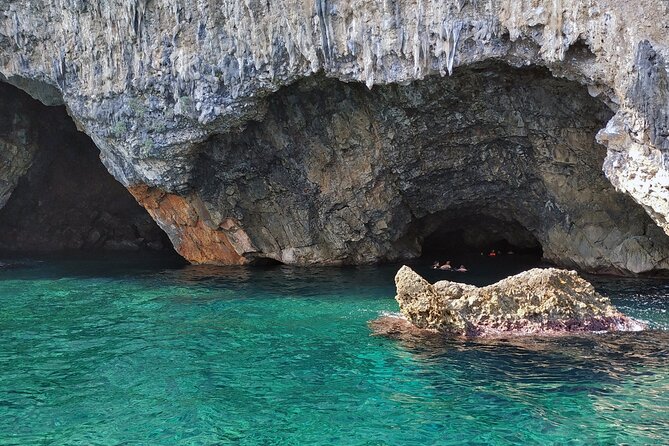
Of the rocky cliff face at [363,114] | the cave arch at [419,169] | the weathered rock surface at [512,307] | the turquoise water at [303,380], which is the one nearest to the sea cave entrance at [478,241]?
the rocky cliff face at [363,114]

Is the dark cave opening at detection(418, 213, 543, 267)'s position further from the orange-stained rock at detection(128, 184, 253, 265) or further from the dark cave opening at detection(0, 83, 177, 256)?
the dark cave opening at detection(0, 83, 177, 256)

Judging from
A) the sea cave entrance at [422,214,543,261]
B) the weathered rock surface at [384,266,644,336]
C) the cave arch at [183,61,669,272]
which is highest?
the cave arch at [183,61,669,272]

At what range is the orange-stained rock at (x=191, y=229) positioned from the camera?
2130cm

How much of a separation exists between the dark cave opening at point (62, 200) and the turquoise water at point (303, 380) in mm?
11170

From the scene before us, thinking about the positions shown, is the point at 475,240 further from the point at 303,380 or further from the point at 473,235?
the point at 303,380

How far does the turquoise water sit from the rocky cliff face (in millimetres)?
4189

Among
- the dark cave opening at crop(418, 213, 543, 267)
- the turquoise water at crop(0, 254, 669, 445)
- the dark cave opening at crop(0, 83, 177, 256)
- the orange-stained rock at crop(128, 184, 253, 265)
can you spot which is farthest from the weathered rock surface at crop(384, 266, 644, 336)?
the dark cave opening at crop(0, 83, 177, 256)

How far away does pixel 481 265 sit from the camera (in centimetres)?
2239

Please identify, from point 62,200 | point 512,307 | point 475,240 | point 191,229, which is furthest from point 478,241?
point 62,200

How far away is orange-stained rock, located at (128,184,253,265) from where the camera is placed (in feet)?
69.9

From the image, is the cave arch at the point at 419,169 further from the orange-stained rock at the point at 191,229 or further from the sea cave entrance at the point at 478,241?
the sea cave entrance at the point at 478,241

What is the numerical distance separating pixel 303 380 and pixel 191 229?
13.5 meters

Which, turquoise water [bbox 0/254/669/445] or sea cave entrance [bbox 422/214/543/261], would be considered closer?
turquoise water [bbox 0/254/669/445]

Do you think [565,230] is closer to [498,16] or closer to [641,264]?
[641,264]
